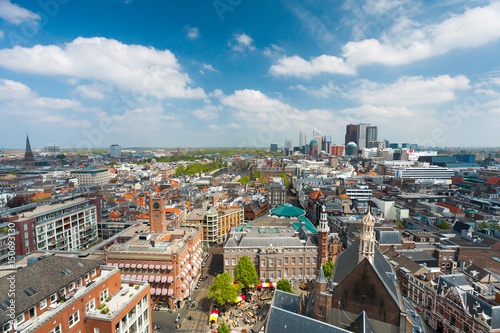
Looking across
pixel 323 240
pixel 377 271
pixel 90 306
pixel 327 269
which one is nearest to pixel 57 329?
pixel 90 306

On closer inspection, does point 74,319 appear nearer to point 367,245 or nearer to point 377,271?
point 377,271

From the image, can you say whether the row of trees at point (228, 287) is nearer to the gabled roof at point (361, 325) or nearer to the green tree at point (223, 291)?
the green tree at point (223, 291)

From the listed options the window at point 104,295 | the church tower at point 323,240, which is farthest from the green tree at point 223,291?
the church tower at point 323,240

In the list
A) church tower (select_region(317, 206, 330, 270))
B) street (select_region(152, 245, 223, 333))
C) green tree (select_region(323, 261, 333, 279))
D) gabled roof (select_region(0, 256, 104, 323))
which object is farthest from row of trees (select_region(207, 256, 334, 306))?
gabled roof (select_region(0, 256, 104, 323))

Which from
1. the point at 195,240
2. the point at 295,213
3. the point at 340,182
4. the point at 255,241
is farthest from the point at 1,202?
the point at 340,182

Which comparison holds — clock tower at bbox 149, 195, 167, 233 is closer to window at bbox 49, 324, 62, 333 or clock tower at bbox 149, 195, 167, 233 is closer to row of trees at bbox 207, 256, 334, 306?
row of trees at bbox 207, 256, 334, 306
